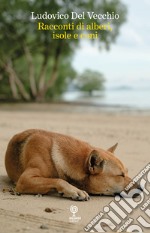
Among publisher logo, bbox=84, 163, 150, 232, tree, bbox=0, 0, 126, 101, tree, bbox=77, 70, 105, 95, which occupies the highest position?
tree, bbox=0, 0, 126, 101

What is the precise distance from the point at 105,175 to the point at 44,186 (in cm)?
74

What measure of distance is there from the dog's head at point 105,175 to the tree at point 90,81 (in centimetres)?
6815

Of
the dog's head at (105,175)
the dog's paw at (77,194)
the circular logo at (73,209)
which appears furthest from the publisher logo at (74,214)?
the dog's head at (105,175)

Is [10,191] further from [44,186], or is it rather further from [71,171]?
[71,171]

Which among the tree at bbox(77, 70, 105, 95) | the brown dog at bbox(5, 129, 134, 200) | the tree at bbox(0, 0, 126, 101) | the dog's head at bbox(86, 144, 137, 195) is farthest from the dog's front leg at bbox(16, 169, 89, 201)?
the tree at bbox(77, 70, 105, 95)

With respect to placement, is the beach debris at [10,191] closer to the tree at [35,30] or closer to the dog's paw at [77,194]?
the dog's paw at [77,194]

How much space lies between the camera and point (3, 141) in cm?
976

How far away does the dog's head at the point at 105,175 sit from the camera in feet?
17.2

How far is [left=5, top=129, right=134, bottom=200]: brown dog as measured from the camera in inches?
206

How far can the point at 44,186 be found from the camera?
5.33 meters

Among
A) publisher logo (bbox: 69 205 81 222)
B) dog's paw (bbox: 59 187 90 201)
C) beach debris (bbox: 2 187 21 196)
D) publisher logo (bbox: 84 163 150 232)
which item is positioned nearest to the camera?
publisher logo (bbox: 84 163 150 232)

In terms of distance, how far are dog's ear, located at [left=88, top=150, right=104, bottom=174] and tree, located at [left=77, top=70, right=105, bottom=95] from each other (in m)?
68.3

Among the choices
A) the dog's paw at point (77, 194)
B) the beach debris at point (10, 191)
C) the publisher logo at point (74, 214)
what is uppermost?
the dog's paw at point (77, 194)

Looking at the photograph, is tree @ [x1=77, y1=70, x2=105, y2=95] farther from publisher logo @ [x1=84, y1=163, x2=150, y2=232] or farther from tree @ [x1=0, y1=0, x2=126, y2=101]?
publisher logo @ [x1=84, y1=163, x2=150, y2=232]
